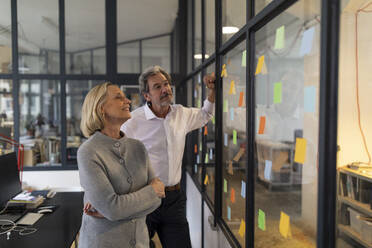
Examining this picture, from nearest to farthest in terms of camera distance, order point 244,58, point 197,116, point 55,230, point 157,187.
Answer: point 157,187 → point 244,58 → point 55,230 → point 197,116

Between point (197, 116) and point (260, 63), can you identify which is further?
point (197, 116)

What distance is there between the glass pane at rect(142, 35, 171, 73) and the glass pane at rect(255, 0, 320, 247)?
3.38m

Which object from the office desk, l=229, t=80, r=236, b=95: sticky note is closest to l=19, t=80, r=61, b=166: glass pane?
the office desk

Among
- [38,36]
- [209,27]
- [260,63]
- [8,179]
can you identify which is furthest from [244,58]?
[38,36]

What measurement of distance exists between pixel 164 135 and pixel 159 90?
0.34 m

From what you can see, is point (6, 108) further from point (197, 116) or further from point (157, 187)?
point (157, 187)

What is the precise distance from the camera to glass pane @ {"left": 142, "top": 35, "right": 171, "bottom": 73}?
15.3 ft

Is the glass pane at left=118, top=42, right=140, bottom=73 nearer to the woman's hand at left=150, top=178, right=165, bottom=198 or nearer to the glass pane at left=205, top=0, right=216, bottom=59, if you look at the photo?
the glass pane at left=205, top=0, right=216, bottom=59

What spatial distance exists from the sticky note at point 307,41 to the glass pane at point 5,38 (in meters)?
4.51

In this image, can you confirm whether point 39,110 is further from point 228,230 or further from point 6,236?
point 228,230

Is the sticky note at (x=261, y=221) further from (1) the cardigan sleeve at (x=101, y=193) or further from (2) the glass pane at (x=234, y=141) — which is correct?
(1) the cardigan sleeve at (x=101, y=193)

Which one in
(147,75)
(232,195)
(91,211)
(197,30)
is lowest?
(232,195)

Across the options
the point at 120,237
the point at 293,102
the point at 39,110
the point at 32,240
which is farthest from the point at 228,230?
the point at 39,110

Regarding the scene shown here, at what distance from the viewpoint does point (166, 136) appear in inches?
88.5
